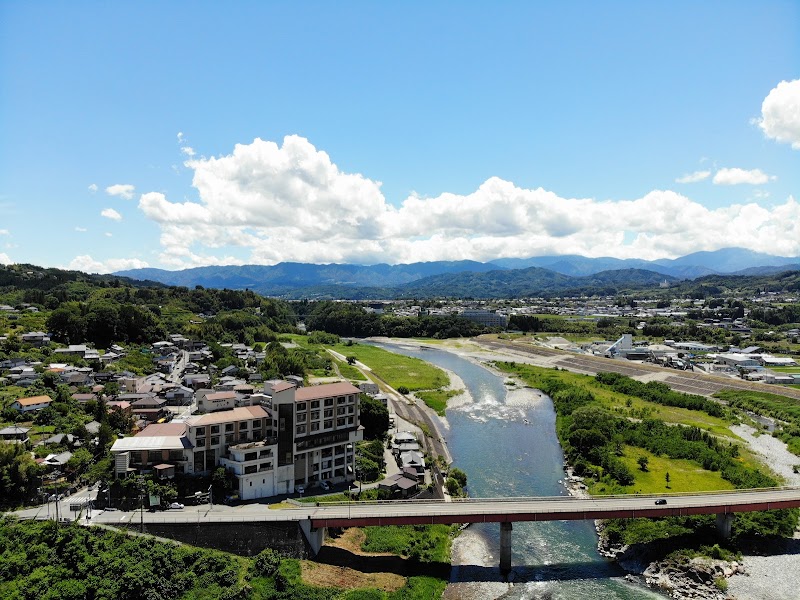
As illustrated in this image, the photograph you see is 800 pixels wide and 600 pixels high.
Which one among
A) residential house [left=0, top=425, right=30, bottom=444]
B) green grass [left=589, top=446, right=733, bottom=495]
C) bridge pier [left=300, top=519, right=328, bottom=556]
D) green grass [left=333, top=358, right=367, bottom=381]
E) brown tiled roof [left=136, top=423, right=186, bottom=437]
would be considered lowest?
green grass [left=589, top=446, right=733, bottom=495]

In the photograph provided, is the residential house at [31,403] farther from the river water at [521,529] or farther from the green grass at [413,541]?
the river water at [521,529]

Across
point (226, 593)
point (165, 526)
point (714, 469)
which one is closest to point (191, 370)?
point (165, 526)

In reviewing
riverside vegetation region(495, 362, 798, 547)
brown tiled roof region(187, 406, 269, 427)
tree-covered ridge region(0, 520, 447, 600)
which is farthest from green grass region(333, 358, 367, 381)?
tree-covered ridge region(0, 520, 447, 600)

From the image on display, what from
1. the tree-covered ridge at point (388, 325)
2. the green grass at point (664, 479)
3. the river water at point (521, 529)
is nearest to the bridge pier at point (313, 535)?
the river water at point (521, 529)

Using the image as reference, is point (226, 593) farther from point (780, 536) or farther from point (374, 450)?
point (780, 536)

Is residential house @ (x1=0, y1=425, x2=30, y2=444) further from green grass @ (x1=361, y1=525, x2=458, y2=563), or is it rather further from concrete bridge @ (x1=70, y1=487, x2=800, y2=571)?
green grass @ (x1=361, y1=525, x2=458, y2=563)

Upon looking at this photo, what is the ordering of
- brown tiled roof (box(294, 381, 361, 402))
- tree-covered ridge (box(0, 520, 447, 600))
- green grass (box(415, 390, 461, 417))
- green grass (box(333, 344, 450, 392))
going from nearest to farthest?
tree-covered ridge (box(0, 520, 447, 600))
brown tiled roof (box(294, 381, 361, 402))
green grass (box(415, 390, 461, 417))
green grass (box(333, 344, 450, 392))

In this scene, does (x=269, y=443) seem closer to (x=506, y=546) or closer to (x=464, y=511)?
(x=464, y=511)
